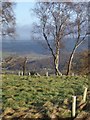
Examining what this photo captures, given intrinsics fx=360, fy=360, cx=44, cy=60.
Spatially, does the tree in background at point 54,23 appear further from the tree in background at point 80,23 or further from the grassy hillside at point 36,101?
the grassy hillside at point 36,101

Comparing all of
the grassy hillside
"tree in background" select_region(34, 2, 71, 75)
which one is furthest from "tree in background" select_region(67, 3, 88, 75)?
the grassy hillside

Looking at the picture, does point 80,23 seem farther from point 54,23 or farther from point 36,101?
point 36,101

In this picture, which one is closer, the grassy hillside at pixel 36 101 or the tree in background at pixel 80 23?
the grassy hillside at pixel 36 101

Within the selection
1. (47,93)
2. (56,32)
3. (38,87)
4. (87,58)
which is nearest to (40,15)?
(56,32)

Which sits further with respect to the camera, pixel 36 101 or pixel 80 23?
pixel 80 23

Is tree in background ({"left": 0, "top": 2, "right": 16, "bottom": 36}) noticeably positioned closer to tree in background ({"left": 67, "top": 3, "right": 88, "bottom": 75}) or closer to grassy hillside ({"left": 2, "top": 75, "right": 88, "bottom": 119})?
tree in background ({"left": 67, "top": 3, "right": 88, "bottom": 75})

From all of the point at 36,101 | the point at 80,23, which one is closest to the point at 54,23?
the point at 80,23

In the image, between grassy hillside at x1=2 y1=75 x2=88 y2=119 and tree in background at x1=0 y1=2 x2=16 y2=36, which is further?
tree in background at x1=0 y1=2 x2=16 y2=36

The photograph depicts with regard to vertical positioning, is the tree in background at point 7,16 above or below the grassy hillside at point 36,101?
above

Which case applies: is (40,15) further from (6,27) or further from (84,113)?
(84,113)

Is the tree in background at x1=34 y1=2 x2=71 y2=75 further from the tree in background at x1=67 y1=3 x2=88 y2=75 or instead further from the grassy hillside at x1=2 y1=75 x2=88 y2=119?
the grassy hillside at x1=2 y1=75 x2=88 y2=119

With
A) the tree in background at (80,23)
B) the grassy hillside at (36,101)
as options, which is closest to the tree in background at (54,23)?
the tree in background at (80,23)

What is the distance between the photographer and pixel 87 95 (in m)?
14.5

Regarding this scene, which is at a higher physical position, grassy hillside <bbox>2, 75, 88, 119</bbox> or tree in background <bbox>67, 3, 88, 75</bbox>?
tree in background <bbox>67, 3, 88, 75</bbox>
